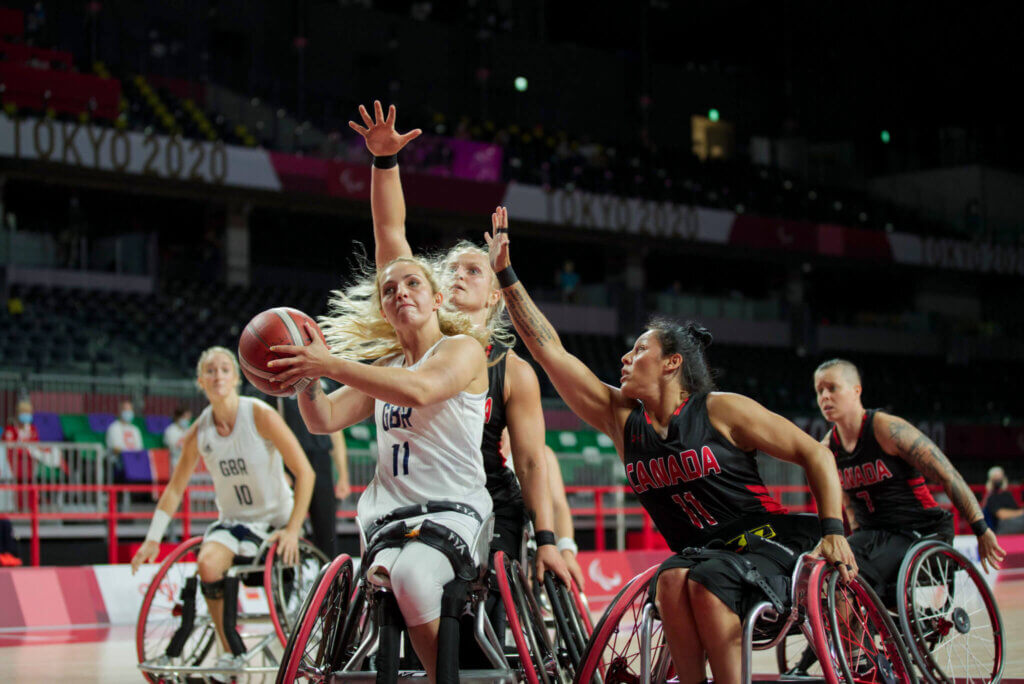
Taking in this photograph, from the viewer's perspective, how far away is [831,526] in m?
3.94

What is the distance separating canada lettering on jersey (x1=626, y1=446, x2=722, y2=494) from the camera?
399cm

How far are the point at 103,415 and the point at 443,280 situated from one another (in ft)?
36.3

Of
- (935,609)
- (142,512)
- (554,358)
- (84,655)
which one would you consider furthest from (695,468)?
(142,512)

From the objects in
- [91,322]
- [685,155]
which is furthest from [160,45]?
[685,155]

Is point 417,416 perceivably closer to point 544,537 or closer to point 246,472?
point 544,537

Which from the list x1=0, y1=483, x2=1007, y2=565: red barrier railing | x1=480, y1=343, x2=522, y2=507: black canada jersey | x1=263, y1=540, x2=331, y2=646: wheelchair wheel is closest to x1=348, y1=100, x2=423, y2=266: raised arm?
x1=480, y1=343, x2=522, y2=507: black canada jersey

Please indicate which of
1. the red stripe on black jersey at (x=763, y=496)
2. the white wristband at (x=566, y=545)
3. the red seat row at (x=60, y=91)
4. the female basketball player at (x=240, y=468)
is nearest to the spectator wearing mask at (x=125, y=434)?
the red seat row at (x=60, y=91)

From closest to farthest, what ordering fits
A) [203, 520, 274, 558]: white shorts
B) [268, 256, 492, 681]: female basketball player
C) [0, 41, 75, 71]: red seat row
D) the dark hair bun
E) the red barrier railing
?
[268, 256, 492, 681]: female basketball player < the dark hair bun < [203, 520, 274, 558]: white shorts < the red barrier railing < [0, 41, 75, 71]: red seat row

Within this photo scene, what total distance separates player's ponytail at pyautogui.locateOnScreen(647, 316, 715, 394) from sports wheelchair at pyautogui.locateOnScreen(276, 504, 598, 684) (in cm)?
89

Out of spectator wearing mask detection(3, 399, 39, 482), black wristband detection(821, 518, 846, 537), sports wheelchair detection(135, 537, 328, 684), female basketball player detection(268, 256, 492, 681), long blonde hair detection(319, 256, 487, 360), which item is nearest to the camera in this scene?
female basketball player detection(268, 256, 492, 681)

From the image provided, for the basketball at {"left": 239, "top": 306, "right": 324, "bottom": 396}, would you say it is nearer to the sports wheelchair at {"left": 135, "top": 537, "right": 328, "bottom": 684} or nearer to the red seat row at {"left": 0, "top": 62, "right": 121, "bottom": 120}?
the sports wheelchair at {"left": 135, "top": 537, "right": 328, "bottom": 684}

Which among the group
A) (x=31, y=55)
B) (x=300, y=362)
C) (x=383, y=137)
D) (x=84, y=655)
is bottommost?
(x=84, y=655)

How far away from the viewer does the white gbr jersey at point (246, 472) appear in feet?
19.4

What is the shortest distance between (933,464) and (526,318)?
228cm
